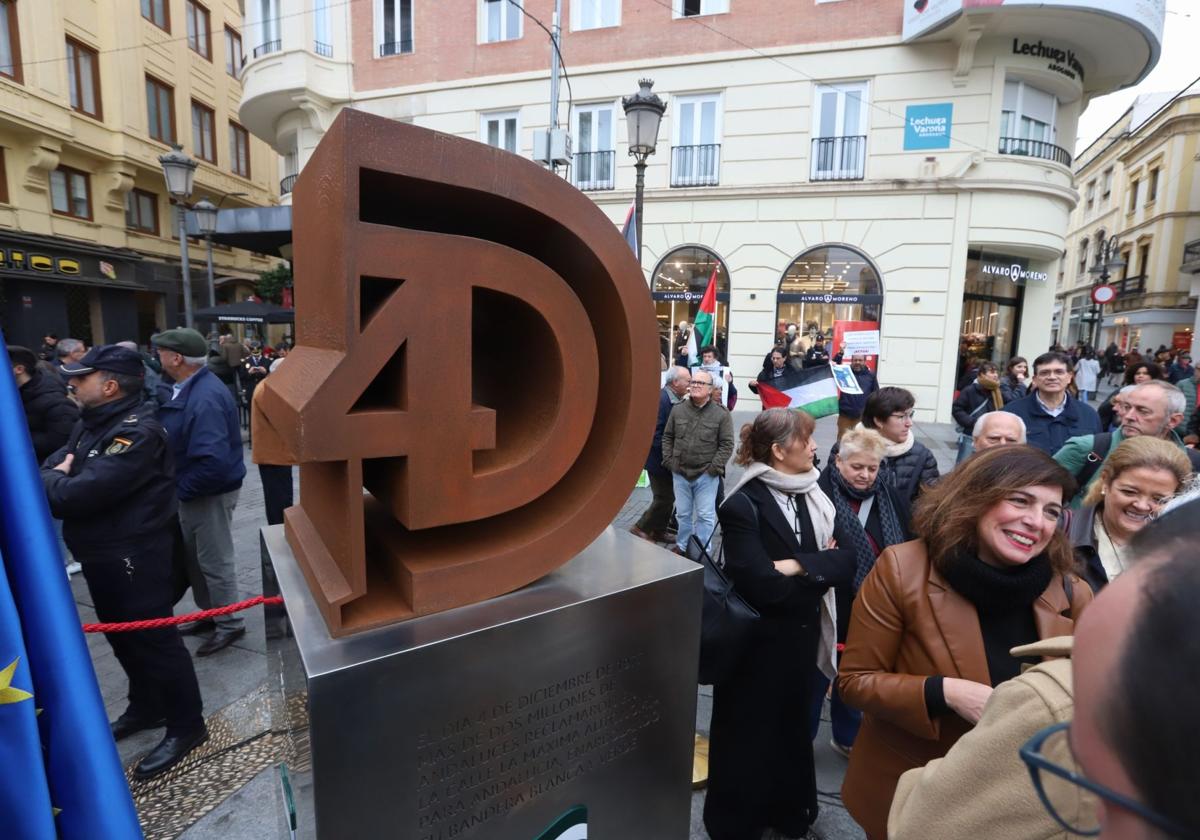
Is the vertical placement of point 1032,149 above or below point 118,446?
above

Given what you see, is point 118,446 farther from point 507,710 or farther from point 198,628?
point 507,710

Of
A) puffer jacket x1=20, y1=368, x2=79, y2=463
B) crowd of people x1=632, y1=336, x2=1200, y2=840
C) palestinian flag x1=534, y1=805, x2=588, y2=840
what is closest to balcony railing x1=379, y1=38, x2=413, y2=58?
puffer jacket x1=20, y1=368, x2=79, y2=463

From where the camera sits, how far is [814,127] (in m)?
13.3

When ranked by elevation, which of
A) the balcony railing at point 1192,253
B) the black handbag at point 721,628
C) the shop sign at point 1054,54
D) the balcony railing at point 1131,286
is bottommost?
the black handbag at point 721,628

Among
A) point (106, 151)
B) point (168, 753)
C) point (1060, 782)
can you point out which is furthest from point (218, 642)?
point (106, 151)

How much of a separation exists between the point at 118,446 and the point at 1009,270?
53.7 feet

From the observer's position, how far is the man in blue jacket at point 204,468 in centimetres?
385

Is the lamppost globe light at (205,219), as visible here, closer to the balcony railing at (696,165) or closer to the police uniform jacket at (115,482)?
the balcony railing at (696,165)

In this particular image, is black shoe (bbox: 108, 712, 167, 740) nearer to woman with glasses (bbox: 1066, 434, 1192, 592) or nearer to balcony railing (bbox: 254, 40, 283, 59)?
woman with glasses (bbox: 1066, 434, 1192, 592)

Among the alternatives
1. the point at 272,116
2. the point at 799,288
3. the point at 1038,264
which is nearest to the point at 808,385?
the point at 799,288

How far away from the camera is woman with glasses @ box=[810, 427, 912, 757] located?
9.84 ft

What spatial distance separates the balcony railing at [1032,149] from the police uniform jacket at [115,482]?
51.8 feet

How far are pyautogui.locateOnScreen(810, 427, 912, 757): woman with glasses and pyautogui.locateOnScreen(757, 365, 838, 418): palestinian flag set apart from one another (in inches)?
65.4

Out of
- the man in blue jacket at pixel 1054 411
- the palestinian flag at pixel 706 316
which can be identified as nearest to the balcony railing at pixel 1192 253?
the palestinian flag at pixel 706 316
